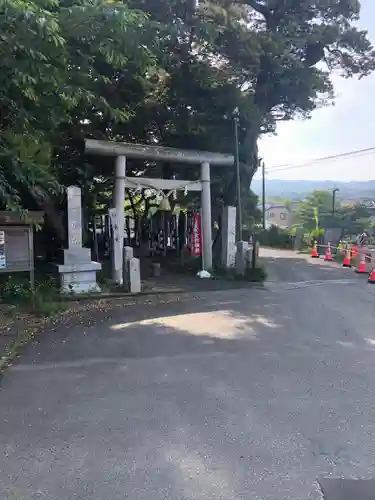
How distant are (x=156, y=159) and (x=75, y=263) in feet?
14.4

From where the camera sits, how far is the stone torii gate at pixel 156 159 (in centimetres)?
1252

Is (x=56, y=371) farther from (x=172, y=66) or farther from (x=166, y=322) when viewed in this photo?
(x=172, y=66)

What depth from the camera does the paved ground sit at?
3.33m

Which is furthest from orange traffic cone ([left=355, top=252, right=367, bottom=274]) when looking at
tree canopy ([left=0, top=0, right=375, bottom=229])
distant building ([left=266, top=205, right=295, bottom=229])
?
distant building ([left=266, top=205, right=295, bottom=229])

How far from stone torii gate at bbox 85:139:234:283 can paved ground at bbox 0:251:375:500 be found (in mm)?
5124

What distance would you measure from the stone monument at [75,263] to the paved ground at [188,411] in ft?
9.21

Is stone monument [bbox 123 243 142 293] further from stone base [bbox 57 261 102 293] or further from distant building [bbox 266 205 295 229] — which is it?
distant building [bbox 266 205 295 229]

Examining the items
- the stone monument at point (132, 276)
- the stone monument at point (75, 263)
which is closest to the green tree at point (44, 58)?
the stone monument at point (75, 263)

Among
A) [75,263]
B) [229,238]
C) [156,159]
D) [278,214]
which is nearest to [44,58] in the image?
[75,263]

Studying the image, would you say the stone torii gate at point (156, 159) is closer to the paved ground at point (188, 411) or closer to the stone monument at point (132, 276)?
the stone monument at point (132, 276)

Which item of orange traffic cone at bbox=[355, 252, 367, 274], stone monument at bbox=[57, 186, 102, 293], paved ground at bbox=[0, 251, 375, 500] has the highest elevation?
stone monument at bbox=[57, 186, 102, 293]

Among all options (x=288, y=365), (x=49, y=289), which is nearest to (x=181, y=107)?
(x=49, y=289)

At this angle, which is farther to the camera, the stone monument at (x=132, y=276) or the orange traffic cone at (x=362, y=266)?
the orange traffic cone at (x=362, y=266)

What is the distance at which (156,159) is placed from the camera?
13.8m
